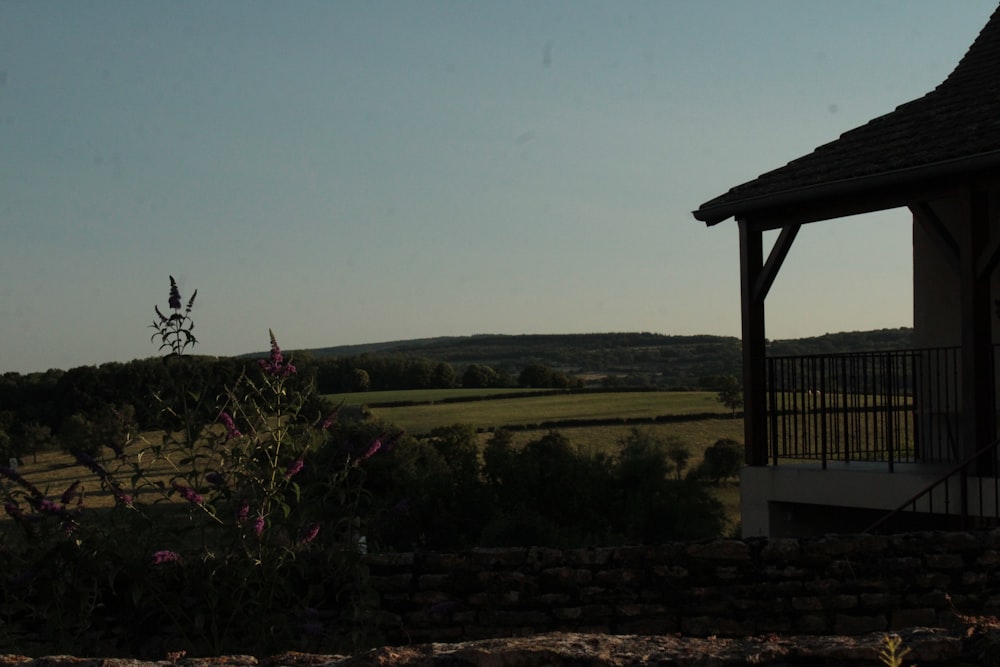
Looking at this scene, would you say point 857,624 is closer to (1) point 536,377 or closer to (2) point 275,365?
(2) point 275,365

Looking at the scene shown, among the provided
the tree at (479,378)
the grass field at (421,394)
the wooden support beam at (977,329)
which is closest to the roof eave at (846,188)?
the wooden support beam at (977,329)

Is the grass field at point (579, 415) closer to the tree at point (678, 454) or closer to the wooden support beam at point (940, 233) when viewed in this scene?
the tree at point (678, 454)

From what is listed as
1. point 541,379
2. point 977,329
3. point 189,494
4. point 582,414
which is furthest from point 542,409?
point 189,494

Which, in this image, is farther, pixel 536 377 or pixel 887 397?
pixel 536 377

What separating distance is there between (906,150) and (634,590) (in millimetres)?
5627

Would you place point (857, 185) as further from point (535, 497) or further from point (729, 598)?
point (535, 497)

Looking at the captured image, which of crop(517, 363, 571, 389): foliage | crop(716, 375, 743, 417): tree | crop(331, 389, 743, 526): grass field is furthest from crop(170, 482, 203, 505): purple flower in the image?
crop(517, 363, 571, 389): foliage

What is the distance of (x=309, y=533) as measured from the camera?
6.16m

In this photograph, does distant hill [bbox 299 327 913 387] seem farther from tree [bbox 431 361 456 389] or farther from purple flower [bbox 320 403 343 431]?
purple flower [bbox 320 403 343 431]

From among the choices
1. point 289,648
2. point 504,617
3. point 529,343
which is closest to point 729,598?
point 504,617

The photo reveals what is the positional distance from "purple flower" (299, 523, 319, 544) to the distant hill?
4915 cm

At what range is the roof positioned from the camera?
Answer: 9.45m

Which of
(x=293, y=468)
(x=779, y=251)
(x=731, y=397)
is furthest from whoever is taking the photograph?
(x=731, y=397)

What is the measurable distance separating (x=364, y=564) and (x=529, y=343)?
67.3m
